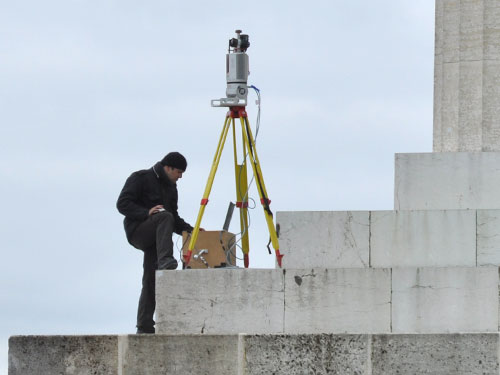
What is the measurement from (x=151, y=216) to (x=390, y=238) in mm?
3148

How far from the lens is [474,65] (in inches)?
908

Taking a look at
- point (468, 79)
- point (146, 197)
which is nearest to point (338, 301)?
point (146, 197)

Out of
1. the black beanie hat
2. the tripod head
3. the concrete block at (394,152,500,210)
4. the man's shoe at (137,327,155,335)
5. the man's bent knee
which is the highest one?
the tripod head

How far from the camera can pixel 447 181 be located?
2242cm

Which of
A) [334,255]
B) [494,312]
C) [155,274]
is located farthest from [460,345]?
[155,274]

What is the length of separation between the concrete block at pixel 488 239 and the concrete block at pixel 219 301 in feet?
8.07

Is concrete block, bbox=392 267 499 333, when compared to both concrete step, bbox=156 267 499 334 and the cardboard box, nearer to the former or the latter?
concrete step, bbox=156 267 499 334

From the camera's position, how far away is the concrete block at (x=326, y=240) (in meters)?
21.9

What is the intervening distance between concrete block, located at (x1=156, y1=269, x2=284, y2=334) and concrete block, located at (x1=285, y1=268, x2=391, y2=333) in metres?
0.20

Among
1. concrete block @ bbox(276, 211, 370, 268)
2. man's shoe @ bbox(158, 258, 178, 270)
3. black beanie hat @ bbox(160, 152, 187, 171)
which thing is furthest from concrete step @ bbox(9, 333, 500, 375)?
black beanie hat @ bbox(160, 152, 187, 171)

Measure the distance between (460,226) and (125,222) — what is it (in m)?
4.40

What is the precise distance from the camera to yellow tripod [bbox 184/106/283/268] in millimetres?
22211

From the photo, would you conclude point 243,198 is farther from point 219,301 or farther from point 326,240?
point 219,301

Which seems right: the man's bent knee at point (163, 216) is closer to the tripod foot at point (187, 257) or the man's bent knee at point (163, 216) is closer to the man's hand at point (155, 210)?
the man's hand at point (155, 210)
